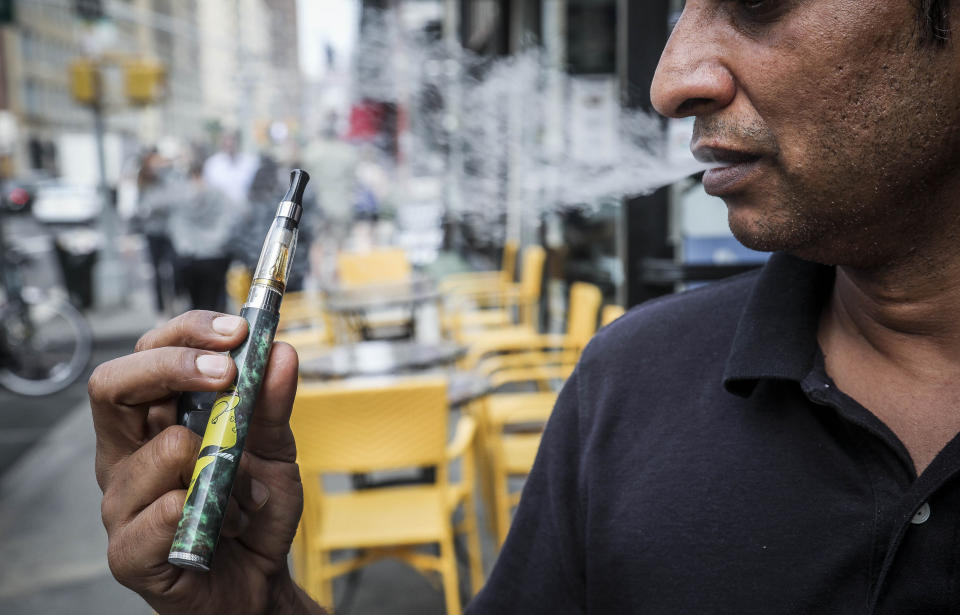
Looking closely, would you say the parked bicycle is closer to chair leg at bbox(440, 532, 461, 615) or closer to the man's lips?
chair leg at bbox(440, 532, 461, 615)

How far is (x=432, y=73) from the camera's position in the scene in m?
10.8

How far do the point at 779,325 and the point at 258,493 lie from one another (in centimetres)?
65

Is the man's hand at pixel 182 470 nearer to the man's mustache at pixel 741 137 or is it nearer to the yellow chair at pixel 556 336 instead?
the man's mustache at pixel 741 137

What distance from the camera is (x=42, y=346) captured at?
7.31 meters

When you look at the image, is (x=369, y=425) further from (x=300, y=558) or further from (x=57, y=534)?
(x=57, y=534)

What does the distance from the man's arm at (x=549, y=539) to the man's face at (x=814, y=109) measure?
0.36 m

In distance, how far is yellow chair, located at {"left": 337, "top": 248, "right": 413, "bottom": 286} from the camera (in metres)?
7.89

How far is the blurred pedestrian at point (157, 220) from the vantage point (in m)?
9.33

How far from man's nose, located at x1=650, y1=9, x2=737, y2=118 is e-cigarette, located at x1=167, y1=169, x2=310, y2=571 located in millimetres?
402

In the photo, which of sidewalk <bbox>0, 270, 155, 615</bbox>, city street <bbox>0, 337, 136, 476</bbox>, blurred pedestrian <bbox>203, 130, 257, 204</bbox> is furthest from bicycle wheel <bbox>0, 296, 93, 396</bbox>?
blurred pedestrian <bbox>203, 130, 257, 204</bbox>

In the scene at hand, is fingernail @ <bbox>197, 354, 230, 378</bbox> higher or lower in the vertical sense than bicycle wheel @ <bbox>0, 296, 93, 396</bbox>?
higher

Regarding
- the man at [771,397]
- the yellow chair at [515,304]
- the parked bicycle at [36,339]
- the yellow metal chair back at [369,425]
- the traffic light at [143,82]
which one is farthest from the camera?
the traffic light at [143,82]

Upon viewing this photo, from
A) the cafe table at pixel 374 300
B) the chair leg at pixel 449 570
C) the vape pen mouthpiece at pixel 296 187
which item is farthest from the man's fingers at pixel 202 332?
the cafe table at pixel 374 300

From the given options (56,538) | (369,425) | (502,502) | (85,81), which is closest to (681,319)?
(369,425)
